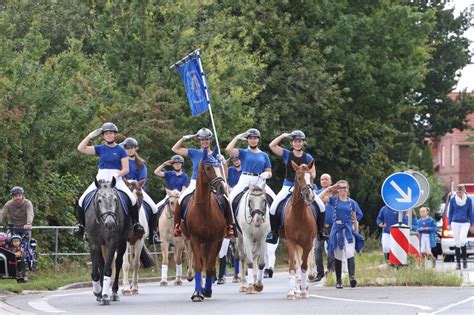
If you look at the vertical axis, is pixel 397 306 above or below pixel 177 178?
below

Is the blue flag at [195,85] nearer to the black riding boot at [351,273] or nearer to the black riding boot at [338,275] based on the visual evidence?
the black riding boot at [338,275]

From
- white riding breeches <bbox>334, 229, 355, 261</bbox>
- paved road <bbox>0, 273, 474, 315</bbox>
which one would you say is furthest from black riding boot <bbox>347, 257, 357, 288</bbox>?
paved road <bbox>0, 273, 474, 315</bbox>

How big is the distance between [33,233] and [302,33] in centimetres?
2315

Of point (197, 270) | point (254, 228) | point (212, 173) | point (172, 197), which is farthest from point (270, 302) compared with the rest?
point (172, 197)

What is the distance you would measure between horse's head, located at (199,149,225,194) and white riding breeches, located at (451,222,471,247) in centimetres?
1325

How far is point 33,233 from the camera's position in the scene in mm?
29812

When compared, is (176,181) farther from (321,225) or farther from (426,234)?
(426,234)

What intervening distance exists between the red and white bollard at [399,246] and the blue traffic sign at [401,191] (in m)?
0.47

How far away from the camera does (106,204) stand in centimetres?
1998

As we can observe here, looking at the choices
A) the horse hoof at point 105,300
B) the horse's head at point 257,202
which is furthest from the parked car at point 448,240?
the horse hoof at point 105,300

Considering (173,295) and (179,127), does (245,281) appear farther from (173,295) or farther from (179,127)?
(179,127)

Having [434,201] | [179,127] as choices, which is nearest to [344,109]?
[179,127]

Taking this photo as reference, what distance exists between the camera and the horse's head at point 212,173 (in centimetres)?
1983

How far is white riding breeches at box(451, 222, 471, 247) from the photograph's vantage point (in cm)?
3216
